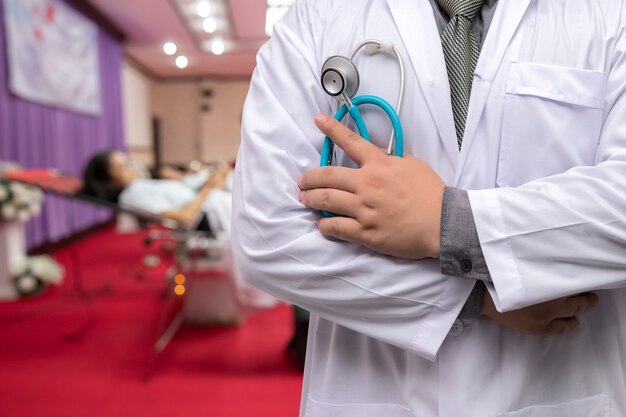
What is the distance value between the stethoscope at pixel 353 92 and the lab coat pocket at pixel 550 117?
0.14m

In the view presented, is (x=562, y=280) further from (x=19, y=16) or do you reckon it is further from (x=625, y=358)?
(x=19, y=16)

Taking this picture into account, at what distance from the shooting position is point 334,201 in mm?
536

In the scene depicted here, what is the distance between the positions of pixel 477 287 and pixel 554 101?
0.25 m

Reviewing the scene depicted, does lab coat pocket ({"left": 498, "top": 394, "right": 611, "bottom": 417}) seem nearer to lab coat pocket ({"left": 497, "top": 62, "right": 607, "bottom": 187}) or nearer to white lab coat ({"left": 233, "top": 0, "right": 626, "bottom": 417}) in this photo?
white lab coat ({"left": 233, "top": 0, "right": 626, "bottom": 417})

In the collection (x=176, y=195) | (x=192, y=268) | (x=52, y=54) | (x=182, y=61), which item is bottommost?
(x=192, y=268)

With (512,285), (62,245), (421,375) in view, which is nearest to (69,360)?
(421,375)

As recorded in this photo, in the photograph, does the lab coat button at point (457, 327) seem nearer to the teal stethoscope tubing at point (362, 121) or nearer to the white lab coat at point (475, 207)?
the white lab coat at point (475, 207)

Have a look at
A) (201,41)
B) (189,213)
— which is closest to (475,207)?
(201,41)

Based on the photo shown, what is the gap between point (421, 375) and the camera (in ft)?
2.05

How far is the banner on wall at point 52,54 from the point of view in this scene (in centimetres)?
406

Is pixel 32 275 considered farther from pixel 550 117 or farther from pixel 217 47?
pixel 550 117

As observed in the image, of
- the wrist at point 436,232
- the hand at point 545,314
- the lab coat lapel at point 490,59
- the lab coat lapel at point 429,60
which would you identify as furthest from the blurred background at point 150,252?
the hand at point 545,314

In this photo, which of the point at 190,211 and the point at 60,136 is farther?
the point at 60,136

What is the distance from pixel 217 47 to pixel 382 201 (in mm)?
925
